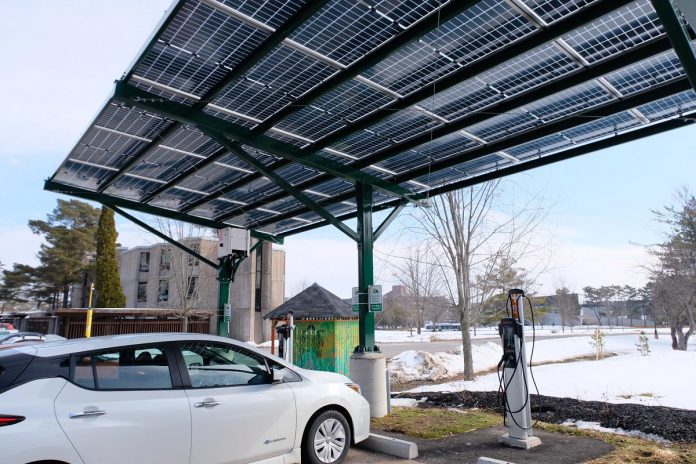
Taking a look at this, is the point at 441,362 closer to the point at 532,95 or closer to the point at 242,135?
the point at 242,135

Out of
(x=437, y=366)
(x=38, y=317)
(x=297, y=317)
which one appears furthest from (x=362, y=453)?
(x=38, y=317)

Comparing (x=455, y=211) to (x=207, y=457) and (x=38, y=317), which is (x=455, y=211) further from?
(x=38, y=317)

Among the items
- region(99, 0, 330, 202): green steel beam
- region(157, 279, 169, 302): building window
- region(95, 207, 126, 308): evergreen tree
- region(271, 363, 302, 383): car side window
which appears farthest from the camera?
region(157, 279, 169, 302): building window

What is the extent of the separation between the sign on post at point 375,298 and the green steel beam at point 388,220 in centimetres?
116

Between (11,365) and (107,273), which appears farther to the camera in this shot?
(107,273)

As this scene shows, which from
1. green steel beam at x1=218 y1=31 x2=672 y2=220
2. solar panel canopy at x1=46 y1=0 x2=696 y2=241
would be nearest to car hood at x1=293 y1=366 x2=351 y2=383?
solar panel canopy at x1=46 y1=0 x2=696 y2=241

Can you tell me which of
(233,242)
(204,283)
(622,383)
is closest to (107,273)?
(204,283)

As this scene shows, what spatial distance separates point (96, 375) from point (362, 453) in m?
3.51

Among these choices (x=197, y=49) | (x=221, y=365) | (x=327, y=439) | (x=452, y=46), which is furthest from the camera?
(x=197, y=49)

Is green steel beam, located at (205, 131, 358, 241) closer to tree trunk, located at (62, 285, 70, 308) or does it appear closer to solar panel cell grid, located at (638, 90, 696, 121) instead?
solar panel cell grid, located at (638, 90, 696, 121)

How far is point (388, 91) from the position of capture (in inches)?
294

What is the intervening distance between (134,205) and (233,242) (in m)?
2.81

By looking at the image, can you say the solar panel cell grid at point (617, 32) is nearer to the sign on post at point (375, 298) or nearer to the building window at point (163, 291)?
the sign on post at point (375, 298)

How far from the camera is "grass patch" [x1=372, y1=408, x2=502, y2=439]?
6.97m
